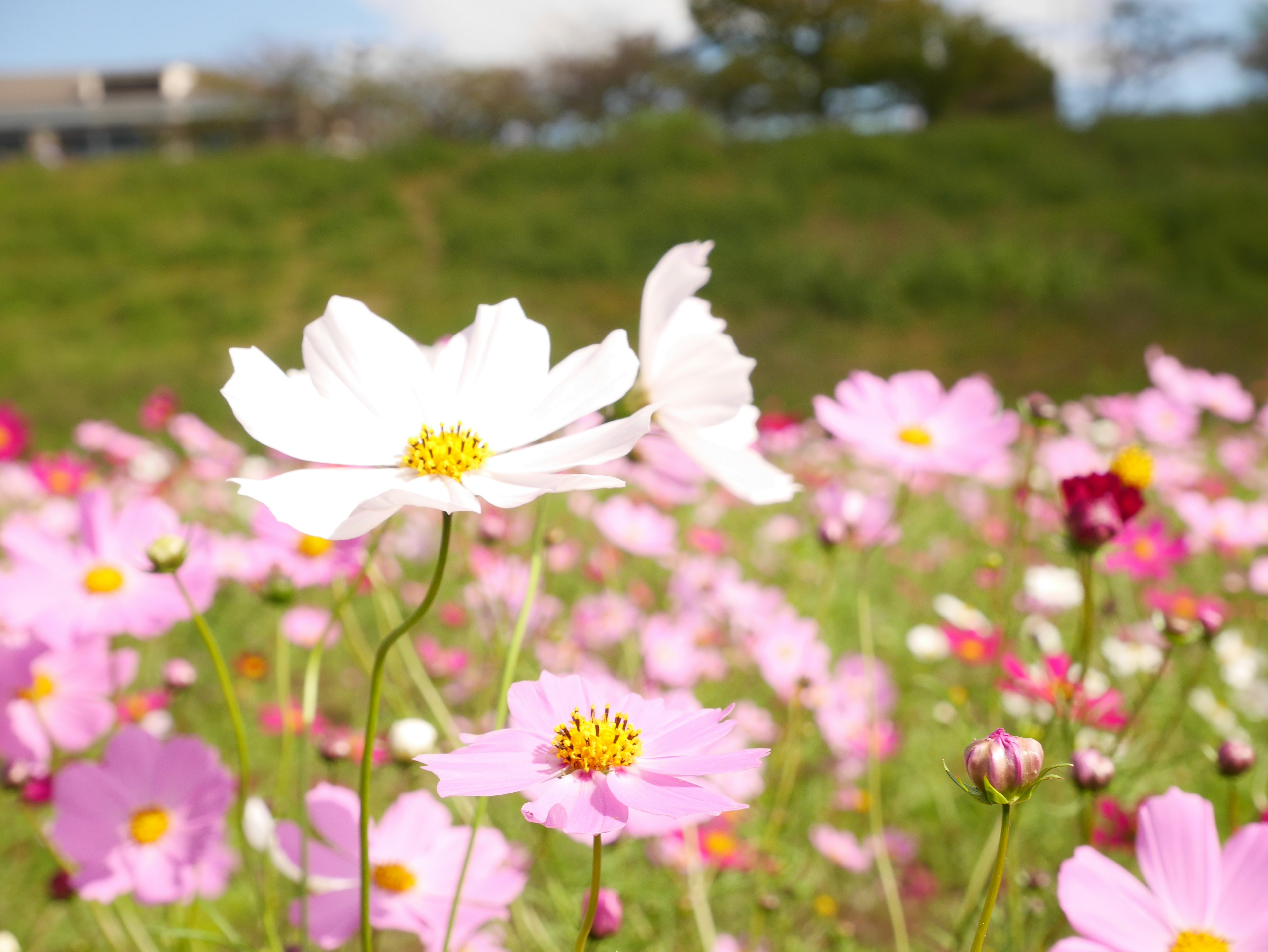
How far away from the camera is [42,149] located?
2295 cm

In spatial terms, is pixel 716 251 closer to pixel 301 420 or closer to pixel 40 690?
pixel 40 690

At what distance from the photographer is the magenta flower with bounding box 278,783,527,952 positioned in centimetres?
50

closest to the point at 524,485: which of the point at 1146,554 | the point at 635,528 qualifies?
the point at 635,528

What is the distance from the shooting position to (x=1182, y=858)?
0.41 m

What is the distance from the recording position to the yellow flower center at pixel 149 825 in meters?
0.61

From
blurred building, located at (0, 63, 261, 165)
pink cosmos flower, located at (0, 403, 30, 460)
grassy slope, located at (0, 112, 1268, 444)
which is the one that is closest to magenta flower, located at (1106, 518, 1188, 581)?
pink cosmos flower, located at (0, 403, 30, 460)

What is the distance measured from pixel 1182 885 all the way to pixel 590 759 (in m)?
0.27

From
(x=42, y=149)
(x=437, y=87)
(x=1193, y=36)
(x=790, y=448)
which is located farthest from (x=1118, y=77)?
(x=42, y=149)

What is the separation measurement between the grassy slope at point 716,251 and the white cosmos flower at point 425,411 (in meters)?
4.30

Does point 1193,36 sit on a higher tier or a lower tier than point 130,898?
lower

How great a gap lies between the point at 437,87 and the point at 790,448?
1868cm

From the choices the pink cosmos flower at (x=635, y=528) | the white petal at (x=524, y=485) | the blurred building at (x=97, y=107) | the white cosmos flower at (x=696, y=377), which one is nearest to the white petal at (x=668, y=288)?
the white cosmos flower at (x=696, y=377)

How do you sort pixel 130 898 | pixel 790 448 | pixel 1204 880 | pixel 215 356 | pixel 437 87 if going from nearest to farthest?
pixel 1204 880 < pixel 130 898 < pixel 790 448 < pixel 215 356 < pixel 437 87

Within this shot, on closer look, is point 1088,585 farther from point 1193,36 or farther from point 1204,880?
point 1193,36
